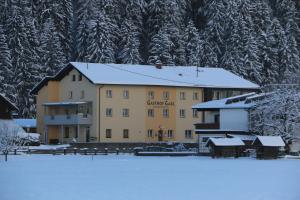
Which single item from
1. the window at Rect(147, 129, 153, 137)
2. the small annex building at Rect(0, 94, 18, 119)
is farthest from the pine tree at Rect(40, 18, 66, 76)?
the window at Rect(147, 129, 153, 137)

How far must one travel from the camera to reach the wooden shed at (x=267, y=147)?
55.1 meters

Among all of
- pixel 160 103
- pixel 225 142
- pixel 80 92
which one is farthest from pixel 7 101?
pixel 225 142

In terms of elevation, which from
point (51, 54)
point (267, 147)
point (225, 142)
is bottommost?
point (267, 147)

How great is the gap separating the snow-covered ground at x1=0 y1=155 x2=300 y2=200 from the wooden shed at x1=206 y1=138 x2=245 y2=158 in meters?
14.5

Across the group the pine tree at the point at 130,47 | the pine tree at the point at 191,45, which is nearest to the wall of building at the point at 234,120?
the pine tree at the point at 191,45

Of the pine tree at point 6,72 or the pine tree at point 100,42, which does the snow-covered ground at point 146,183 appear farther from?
the pine tree at point 100,42

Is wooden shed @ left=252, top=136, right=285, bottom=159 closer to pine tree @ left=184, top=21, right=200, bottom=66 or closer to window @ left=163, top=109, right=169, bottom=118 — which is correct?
window @ left=163, top=109, right=169, bottom=118

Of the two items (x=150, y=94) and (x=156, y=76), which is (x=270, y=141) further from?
(x=156, y=76)

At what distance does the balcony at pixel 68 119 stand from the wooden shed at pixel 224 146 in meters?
22.9

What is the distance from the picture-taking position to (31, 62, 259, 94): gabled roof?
79.4 m

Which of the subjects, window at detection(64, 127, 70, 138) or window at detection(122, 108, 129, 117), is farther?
window at detection(64, 127, 70, 138)

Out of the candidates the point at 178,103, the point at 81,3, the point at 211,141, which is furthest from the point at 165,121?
the point at 81,3

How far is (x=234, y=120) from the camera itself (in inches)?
2596

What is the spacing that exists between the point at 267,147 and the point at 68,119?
2874 cm
